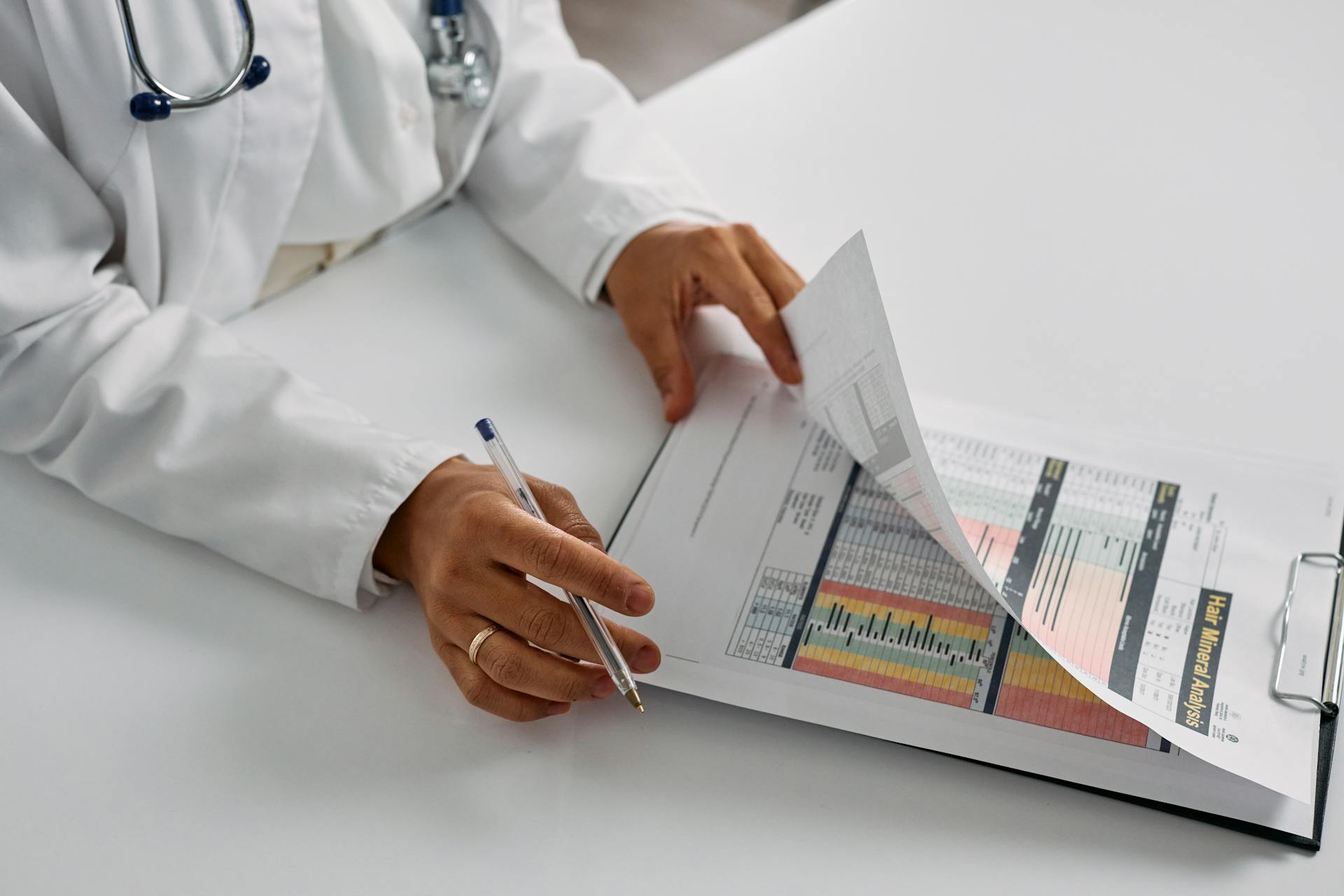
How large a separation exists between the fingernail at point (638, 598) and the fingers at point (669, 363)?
21cm

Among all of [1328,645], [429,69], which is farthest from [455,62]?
[1328,645]

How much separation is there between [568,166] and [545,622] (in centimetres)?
47

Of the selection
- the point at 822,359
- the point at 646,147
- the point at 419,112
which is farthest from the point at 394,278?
the point at 822,359

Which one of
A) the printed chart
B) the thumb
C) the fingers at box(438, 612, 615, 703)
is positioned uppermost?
the thumb

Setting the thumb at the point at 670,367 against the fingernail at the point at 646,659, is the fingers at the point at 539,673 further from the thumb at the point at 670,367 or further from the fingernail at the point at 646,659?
the thumb at the point at 670,367

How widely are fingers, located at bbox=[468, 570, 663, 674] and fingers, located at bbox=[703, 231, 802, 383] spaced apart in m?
0.26

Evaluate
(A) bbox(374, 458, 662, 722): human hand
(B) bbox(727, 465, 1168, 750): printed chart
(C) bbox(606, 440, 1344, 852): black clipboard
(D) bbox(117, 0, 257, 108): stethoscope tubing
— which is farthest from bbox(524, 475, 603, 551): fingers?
(D) bbox(117, 0, 257, 108): stethoscope tubing

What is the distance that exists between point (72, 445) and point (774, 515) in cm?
45

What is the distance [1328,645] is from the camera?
2.12 feet

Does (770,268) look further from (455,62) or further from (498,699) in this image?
(498,699)

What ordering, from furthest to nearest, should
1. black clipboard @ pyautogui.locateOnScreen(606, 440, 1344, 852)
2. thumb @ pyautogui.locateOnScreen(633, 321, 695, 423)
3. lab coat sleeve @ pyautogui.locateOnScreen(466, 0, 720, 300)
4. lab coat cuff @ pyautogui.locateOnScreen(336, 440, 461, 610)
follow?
lab coat sleeve @ pyautogui.locateOnScreen(466, 0, 720, 300) < thumb @ pyautogui.locateOnScreen(633, 321, 695, 423) < lab coat cuff @ pyautogui.locateOnScreen(336, 440, 461, 610) < black clipboard @ pyautogui.locateOnScreen(606, 440, 1344, 852)

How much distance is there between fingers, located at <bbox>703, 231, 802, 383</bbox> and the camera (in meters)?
0.83

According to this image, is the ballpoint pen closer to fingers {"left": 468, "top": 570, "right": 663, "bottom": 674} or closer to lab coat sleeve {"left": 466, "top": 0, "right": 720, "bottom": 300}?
fingers {"left": 468, "top": 570, "right": 663, "bottom": 674}

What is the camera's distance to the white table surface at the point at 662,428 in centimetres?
59
